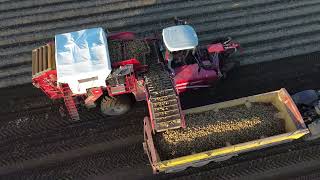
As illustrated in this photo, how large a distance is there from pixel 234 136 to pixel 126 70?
11.9 feet

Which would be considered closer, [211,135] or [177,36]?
[211,135]

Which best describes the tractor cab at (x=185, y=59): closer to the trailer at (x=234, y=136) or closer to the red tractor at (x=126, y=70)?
the red tractor at (x=126, y=70)

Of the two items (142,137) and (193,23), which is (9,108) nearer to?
(142,137)

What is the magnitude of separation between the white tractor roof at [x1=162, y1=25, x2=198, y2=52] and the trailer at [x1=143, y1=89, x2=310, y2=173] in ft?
6.33

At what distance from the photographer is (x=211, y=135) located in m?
10.3

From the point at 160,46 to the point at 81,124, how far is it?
3.57 meters

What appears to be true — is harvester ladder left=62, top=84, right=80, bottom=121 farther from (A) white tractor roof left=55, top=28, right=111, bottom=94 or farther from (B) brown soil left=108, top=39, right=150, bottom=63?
(B) brown soil left=108, top=39, right=150, bottom=63

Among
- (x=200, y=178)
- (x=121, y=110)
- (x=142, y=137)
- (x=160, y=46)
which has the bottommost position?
(x=200, y=178)

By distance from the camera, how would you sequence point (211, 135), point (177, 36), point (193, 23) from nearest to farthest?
point (211, 135) < point (177, 36) < point (193, 23)

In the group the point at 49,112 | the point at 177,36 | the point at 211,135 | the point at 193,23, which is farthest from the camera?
the point at 193,23

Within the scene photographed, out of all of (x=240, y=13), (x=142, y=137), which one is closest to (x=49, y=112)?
(x=142, y=137)

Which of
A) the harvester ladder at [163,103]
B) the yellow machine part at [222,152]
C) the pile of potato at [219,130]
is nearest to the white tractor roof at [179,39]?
the harvester ladder at [163,103]

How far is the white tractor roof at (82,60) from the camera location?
1027cm

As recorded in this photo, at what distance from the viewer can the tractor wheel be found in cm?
1133
